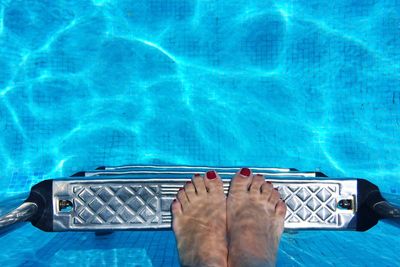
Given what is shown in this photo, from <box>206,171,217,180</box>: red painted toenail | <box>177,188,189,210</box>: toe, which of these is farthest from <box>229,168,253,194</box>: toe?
<box>177,188,189,210</box>: toe

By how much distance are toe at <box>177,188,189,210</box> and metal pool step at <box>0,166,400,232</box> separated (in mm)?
136

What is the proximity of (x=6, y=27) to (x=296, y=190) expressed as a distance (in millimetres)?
2767

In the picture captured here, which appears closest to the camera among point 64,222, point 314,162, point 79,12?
point 64,222

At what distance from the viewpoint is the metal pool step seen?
150 centimetres

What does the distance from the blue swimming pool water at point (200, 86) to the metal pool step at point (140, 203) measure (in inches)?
54.2

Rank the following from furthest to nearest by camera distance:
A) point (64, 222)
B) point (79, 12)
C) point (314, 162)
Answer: point (79, 12)
point (314, 162)
point (64, 222)

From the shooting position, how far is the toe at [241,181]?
1.76 meters

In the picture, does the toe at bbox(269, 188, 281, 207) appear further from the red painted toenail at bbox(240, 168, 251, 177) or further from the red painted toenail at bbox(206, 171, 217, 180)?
the red painted toenail at bbox(206, 171, 217, 180)

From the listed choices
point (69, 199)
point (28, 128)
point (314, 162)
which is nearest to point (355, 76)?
point (314, 162)

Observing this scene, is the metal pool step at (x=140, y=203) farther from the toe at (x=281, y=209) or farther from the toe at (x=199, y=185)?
the toe at (x=199, y=185)

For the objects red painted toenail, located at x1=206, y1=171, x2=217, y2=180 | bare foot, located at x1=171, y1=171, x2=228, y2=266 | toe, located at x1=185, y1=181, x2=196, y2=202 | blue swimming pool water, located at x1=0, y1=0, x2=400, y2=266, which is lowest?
bare foot, located at x1=171, y1=171, x2=228, y2=266

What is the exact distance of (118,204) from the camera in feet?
5.04

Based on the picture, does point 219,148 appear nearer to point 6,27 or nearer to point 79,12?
point 79,12

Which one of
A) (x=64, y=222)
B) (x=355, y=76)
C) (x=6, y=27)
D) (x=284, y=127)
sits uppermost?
(x=6, y=27)
